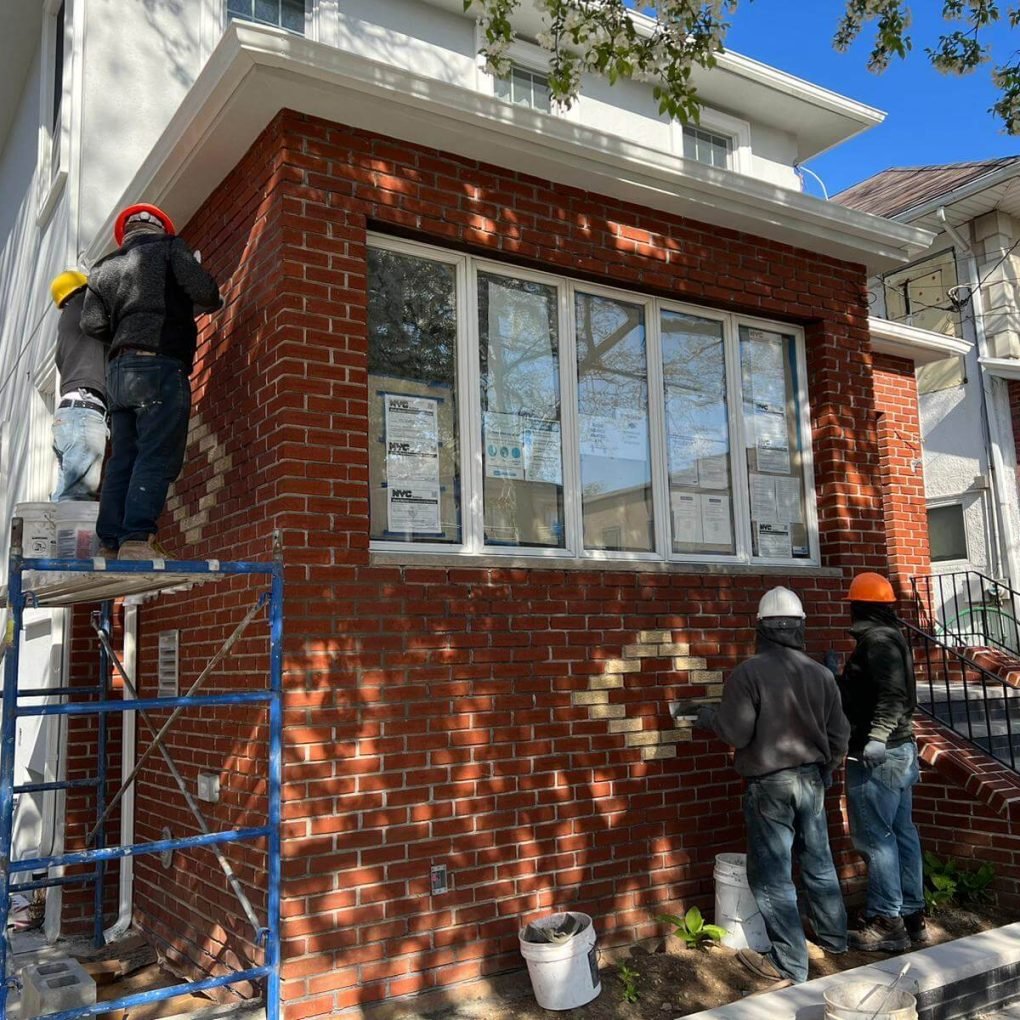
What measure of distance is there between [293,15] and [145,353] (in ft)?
17.4

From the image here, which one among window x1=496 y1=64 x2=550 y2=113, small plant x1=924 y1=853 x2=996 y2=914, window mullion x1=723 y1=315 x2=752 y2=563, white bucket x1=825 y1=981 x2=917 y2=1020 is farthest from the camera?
window x1=496 y1=64 x2=550 y2=113

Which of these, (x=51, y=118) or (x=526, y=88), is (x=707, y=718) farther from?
(x=51, y=118)

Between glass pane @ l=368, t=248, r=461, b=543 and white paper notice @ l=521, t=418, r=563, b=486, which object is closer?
glass pane @ l=368, t=248, r=461, b=543

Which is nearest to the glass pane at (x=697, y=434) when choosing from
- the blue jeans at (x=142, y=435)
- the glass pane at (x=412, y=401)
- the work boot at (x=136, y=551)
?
the glass pane at (x=412, y=401)

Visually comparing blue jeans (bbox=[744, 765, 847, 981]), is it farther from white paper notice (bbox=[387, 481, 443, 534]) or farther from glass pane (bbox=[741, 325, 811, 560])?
white paper notice (bbox=[387, 481, 443, 534])

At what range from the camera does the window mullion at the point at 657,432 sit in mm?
6230

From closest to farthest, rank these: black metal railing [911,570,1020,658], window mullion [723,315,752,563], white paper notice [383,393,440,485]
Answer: white paper notice [383,393,440,485] → window mullion [723,315,752,563] → black metal railing [911,570,1020,658]

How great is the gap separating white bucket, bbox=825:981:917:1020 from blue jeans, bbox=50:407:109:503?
13.6 ft

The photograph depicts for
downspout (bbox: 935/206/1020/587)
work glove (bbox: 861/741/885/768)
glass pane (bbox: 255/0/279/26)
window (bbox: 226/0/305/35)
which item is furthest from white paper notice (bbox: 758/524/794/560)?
downspout (bbox: 935/206/1020/587)

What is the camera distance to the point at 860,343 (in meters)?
7.32

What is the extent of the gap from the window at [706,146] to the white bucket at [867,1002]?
922 centimetres

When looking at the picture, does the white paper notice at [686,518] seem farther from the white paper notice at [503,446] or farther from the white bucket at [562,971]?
the white bucket at [562,971]

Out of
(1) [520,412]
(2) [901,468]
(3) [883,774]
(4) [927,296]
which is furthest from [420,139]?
(4) [927,296]

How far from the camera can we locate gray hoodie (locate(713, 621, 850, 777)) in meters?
5.20
